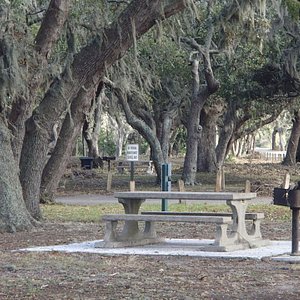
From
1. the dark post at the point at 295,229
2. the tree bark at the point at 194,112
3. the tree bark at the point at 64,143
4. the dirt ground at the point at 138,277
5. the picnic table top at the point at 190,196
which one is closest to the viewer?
the dirt ground at the point at 138,277

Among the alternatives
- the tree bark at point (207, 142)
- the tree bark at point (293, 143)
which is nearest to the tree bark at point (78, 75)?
the tree bark at point (207, 142)

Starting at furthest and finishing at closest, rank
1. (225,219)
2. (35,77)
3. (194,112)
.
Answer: (194,112), (35,77), (225,219)

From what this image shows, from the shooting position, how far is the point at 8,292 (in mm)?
8914

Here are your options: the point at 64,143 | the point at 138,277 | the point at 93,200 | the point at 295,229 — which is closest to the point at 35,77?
the point at 64,143

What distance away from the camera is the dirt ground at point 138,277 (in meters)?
8.84

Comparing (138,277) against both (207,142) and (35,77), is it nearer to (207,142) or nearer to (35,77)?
(35,77)

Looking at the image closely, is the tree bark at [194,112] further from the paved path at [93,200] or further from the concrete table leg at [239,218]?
the concrete table leg at [239,218]

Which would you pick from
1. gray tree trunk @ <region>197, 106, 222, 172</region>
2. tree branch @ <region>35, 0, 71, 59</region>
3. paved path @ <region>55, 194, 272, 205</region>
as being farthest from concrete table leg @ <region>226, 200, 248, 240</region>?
gray tree trunk @ <region>197, 106, 222, 172</region>

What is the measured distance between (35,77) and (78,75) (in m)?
0.91

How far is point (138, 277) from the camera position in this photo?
9961 mm

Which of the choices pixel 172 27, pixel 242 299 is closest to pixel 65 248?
pixel 242 299

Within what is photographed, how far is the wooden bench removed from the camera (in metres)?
12.6

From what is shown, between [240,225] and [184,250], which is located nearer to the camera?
[184,250]

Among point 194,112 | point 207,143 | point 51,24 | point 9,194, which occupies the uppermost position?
point 51,24
